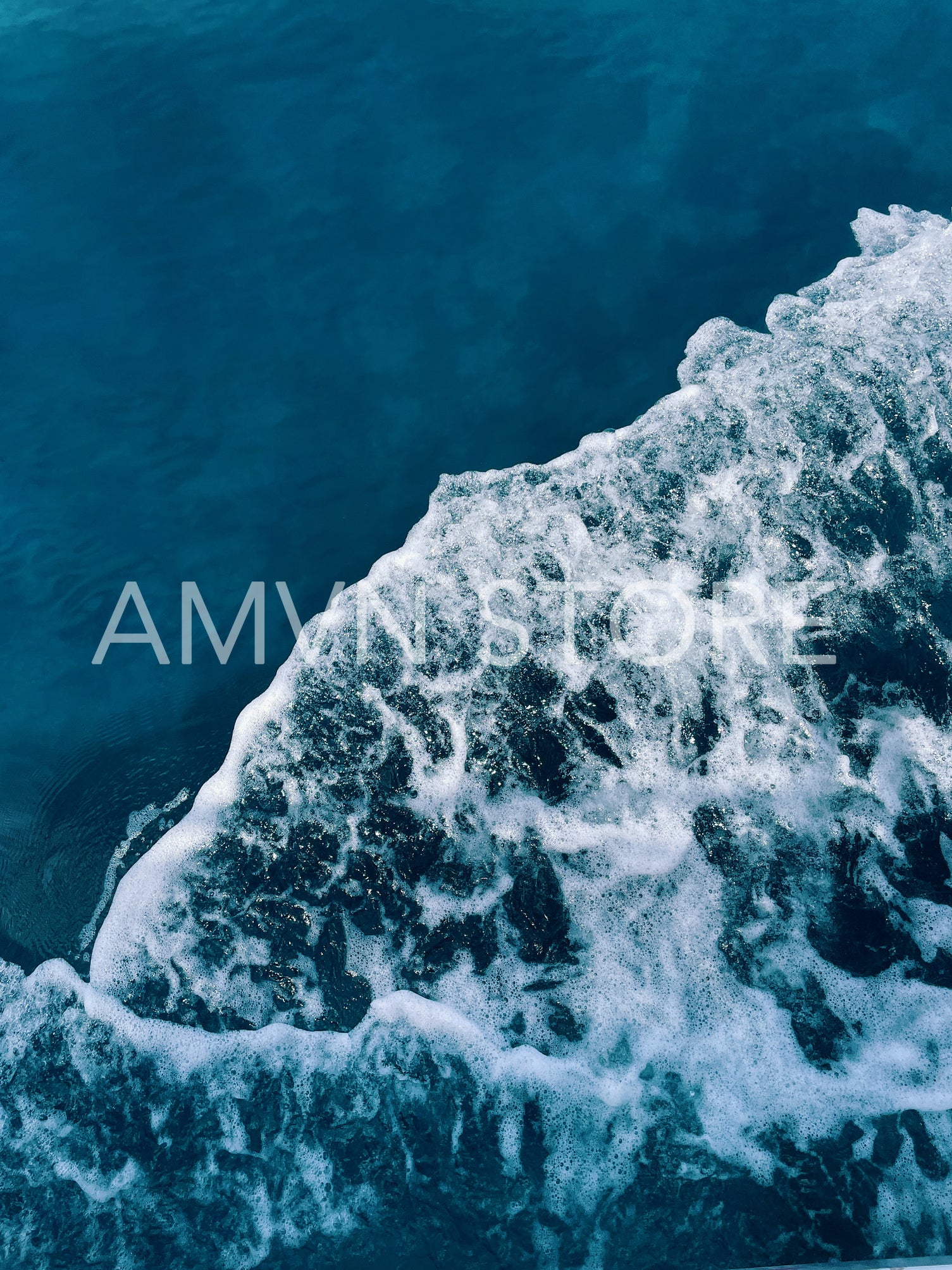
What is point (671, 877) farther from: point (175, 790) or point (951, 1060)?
point (175, 790)

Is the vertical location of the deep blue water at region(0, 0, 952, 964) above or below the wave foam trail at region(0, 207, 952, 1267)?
above

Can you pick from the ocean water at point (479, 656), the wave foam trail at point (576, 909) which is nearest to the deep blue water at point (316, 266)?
the ocean water at point (479, 656)

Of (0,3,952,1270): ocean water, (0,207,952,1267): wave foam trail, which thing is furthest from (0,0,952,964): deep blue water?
(0,207,952,1267): wave foam trail

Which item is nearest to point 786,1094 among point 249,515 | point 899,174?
point 249,515

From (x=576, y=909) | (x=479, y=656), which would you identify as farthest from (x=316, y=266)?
(x=576, y=909)

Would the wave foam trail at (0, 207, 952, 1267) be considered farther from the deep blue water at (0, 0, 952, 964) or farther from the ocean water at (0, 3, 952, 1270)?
the deep blue water at (0, 0, 952, 964)

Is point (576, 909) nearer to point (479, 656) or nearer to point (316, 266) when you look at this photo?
point (479, 656)

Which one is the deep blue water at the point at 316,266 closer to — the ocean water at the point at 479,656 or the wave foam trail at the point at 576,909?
the ocean water at the point at 479,656
